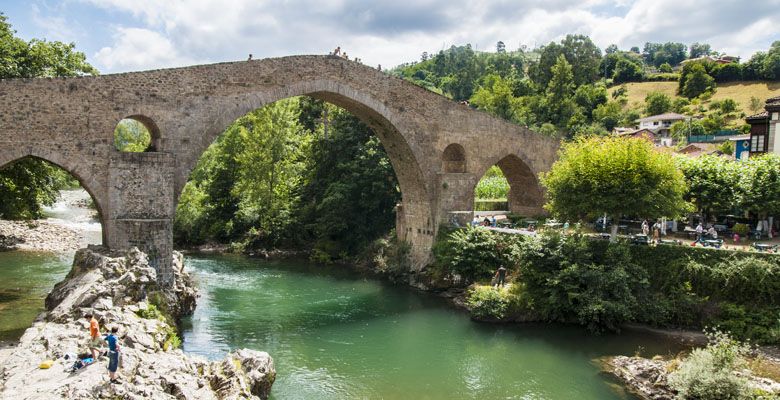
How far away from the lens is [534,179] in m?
29.7

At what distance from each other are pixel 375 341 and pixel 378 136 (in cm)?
1053

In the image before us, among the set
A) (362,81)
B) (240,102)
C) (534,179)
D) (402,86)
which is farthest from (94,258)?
(534,179)

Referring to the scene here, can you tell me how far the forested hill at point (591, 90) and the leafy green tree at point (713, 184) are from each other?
24.5 m

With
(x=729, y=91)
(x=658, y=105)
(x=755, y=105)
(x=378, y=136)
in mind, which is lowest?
(x=378, y=136)

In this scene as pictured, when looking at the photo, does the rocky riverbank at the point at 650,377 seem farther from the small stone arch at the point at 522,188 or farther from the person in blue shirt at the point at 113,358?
the small stone arch at the point at 522,188

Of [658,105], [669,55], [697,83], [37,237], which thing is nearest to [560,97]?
[658,105]

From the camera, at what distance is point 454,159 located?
27.0 m

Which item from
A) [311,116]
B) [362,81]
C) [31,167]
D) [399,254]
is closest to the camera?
[31,167]

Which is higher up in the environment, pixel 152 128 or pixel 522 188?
pixel 152 128

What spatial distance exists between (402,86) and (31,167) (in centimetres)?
1393

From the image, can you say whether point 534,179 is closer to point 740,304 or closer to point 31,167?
point 740,304

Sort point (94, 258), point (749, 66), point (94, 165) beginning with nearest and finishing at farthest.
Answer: point (94, 258), point (94, 165), point (749, 66)

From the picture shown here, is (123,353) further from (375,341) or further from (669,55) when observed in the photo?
(669,55)

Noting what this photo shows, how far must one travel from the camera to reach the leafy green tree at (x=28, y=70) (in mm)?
19748
